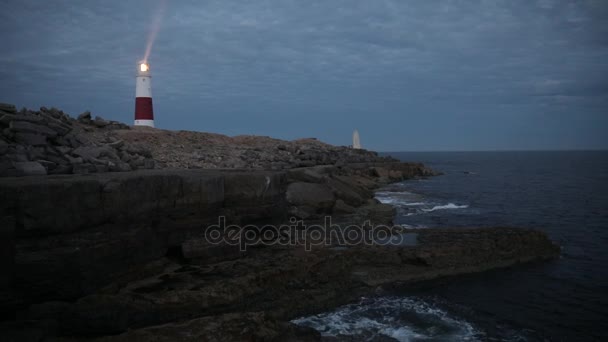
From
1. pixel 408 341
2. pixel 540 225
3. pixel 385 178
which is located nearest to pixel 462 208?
pixel 540 225

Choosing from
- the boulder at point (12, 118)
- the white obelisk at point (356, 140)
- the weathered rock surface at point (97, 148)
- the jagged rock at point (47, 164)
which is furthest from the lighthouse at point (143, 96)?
the white obelisk at point (356, 140)

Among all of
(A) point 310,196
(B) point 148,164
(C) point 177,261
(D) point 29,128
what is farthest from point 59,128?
(A) point 310,196

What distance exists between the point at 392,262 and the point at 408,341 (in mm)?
3584

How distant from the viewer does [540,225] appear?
1997 cm

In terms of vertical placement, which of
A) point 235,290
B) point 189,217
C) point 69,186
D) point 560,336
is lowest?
point 560,336

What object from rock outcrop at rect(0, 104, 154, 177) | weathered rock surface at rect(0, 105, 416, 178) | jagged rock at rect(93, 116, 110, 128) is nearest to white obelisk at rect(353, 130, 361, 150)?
weathered rock surface at rect(0, 105, 416, 178)

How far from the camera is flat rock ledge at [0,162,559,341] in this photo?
7395mm

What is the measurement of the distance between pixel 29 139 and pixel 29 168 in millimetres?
2709

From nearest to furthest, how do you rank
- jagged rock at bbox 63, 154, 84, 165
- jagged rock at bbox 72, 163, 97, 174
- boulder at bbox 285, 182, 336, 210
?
1. jagged rock at bbox 72, 163, 97, 174
2. jagged rock at bbox 63, 154, 84, 165
3. boulder at bbox 285, 182, 336, 210

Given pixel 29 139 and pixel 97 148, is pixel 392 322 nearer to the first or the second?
pixel 97 148

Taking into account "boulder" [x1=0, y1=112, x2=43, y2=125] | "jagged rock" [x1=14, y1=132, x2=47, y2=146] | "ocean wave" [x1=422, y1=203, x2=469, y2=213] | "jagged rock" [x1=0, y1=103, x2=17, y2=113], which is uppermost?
"jagged rock" [x1=0, y1=103, x2=17, y2=113]

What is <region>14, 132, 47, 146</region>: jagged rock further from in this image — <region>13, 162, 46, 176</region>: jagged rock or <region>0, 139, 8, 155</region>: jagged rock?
<region>13, 162, 46, 176</region>: jagged rock

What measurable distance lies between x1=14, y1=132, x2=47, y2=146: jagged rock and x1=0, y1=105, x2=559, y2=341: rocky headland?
0.04 metres

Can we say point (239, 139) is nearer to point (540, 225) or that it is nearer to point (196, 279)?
point (540, 225)
